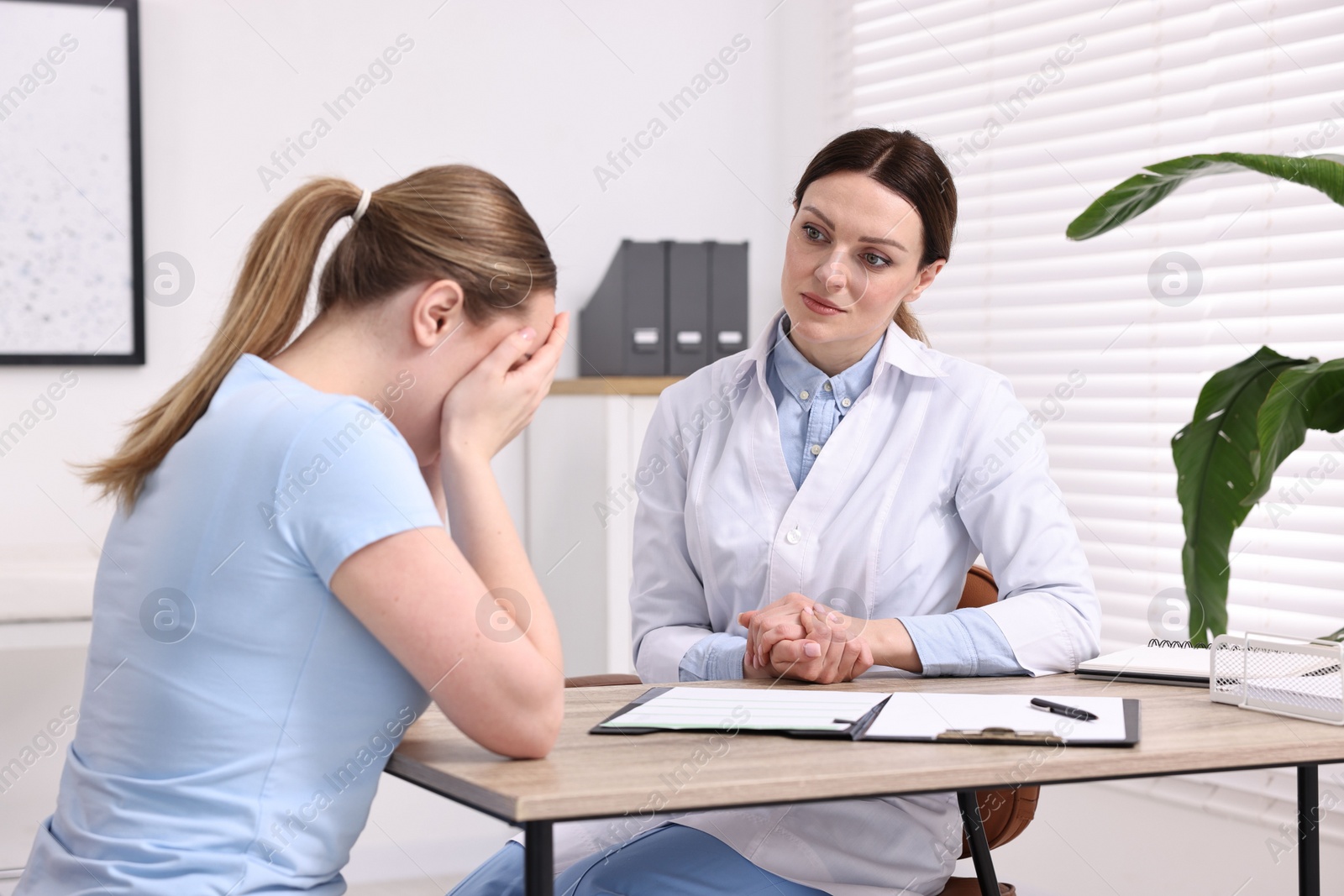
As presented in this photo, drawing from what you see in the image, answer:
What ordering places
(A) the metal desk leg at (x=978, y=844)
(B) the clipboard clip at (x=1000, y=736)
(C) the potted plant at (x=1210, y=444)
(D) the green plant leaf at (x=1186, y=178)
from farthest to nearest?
(C) the potted plant at (x=1210, y=444), (D) the green plant leaf at (x=1186, y=178), (A) the metal desk leg at (x=978, y=844), (B) the clipboard clip at (x=1000, y=736)

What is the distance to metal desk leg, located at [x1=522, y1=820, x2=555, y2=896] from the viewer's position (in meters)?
0.88

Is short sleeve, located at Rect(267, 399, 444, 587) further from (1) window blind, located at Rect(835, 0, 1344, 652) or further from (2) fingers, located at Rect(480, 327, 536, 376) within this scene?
(1) window blind, located at Rect(835, 0, 1344, 652)

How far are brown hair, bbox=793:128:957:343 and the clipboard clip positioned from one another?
0.87m

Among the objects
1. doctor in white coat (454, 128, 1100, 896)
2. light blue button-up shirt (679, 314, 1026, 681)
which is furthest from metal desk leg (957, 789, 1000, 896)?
light blue button-up shirt (679, 314, 1026, 681)

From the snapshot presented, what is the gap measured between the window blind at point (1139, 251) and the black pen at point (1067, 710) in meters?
1.52

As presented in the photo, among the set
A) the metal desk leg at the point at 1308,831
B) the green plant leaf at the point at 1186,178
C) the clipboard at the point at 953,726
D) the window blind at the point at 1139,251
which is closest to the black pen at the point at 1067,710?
the clipboard at the point at 953,726

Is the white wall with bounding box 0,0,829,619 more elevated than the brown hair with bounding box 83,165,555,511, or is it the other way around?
the white wall with bounding box 0,0,829,619

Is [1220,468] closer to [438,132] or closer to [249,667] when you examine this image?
[249,667]

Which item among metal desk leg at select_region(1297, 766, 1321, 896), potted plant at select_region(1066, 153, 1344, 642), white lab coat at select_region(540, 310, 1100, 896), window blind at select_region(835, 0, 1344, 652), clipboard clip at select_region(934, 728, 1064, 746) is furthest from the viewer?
window blind at select_region(835, 0, 1344, 652)

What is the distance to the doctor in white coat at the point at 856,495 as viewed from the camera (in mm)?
1439

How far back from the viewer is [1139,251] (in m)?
2.76

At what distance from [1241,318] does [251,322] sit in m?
2.17

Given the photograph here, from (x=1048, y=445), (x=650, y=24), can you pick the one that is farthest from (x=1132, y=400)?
(x=650, y=24)

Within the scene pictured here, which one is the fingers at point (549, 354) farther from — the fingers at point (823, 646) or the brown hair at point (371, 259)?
the fingers at point (823, 646)
